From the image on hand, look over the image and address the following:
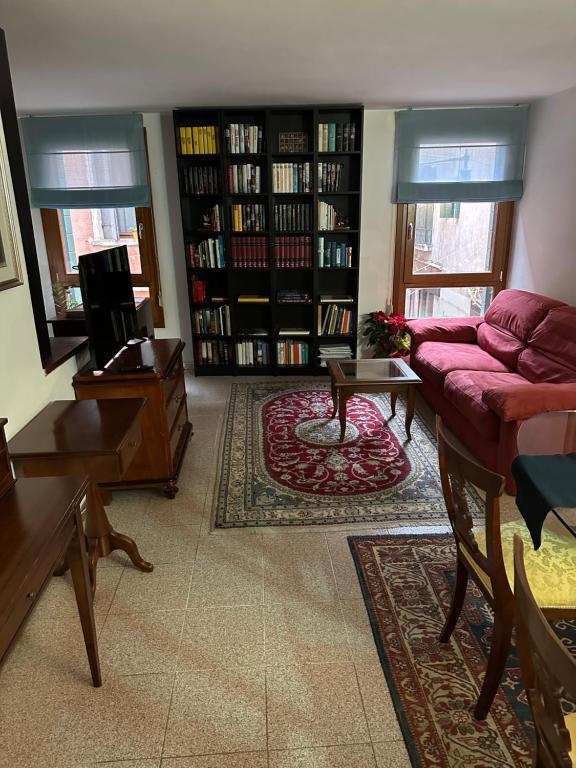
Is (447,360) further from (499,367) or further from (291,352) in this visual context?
(291,352)

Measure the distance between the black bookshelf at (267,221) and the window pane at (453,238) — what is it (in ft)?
2.33

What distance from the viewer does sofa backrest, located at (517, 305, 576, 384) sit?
139 inches

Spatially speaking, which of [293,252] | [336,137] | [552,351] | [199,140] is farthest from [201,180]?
[552,351]

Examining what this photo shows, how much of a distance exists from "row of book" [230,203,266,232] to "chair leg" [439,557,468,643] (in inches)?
145

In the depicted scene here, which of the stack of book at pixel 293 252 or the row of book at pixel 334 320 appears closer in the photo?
the stack of book at pixel 293 252

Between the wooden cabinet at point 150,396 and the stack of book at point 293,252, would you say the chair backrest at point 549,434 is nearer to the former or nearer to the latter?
the wooden cabinet at point 150,396

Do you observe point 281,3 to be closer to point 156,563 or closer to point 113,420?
point 113,420

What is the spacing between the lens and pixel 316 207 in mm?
4766

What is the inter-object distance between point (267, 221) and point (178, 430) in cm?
237

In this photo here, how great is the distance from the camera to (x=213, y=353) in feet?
17.1

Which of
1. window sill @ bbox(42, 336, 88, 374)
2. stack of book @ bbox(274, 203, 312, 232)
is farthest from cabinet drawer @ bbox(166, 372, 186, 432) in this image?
stack of book @ bbox(274, 203, 312, 232)

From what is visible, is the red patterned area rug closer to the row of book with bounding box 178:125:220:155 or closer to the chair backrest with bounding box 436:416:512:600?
the chair backrest with bounding box 436:416:512:600

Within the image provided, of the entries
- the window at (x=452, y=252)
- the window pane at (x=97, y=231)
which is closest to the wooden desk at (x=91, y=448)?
the window pane at (x=97, y=231)

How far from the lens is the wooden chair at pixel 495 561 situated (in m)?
1.57
